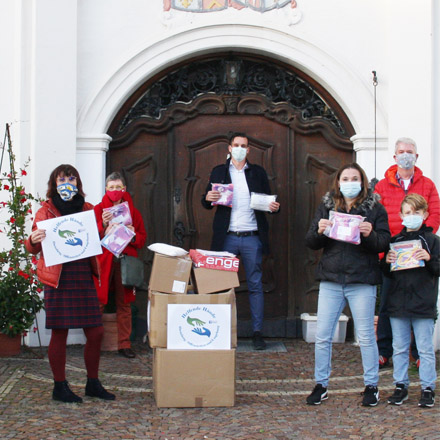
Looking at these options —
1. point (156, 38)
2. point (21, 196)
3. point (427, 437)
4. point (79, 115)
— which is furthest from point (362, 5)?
point (427, 437)

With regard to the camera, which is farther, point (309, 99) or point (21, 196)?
point (309, 99)

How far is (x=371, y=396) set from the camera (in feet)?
18.4

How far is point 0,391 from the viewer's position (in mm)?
6043

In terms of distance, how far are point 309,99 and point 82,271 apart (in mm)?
4011

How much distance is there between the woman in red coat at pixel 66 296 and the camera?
561cm

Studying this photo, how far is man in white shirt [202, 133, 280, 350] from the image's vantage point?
7805mm

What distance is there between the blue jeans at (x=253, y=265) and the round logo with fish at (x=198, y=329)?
227 cm

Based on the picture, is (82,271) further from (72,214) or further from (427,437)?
(427,437)

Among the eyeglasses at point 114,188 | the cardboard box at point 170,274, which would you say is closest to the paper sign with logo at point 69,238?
the cardboard box at point 170,274

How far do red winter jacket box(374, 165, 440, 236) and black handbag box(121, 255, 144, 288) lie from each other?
2.47 m

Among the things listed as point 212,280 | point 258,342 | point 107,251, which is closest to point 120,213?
point 107,251

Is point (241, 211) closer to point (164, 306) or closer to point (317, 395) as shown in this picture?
point (164, 306)

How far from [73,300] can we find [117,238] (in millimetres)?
1191

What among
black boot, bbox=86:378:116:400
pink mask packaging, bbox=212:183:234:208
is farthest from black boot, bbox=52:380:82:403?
pink mask packaging, bbox=212:183:234:208
